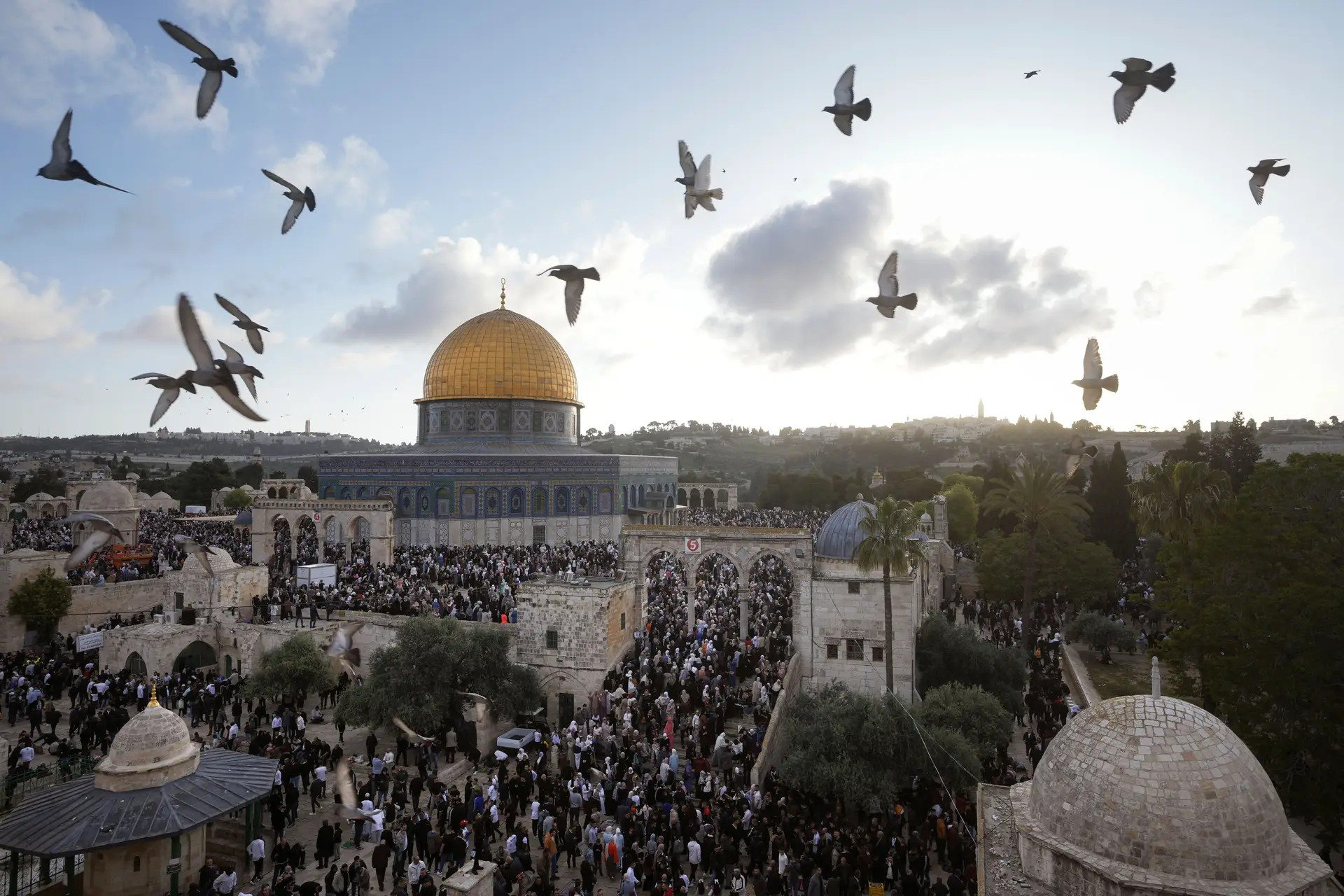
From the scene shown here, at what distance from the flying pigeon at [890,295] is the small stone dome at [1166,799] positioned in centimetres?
481

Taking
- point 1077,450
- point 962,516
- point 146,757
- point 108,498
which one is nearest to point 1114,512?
point 962,516

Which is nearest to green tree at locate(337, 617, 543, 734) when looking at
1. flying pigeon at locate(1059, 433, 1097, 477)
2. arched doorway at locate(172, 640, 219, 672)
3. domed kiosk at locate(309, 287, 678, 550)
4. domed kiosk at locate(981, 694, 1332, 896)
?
arched doorway at locate(172, 640, 219, 672)

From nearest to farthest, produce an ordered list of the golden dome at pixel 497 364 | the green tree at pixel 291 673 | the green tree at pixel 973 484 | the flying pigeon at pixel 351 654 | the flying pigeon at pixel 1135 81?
the flying pigeon at pixel 1135 81 < the green tree at pixel 291 673 < the flying pigeon at pixel 351 654 < the golden dome at pixel 497 364 < the green tree at pixel 973 484

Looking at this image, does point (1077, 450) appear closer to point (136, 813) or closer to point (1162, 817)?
point (1162, 817)

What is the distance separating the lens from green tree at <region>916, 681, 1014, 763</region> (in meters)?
13.9

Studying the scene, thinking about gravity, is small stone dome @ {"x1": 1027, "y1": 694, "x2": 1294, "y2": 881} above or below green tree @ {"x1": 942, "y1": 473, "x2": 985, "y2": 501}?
below

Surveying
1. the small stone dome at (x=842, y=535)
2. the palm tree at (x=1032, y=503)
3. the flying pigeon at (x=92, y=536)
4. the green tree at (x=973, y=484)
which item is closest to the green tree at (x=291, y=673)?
the flying pigeon at (x=92, y=536)

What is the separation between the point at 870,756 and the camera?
1303cm

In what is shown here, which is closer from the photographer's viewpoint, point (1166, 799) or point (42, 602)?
point (1166, 799)

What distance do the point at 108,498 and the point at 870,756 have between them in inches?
1302

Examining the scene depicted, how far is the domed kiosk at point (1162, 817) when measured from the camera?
6.56 meters

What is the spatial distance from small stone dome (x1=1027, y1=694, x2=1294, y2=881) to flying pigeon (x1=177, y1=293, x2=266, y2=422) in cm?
794

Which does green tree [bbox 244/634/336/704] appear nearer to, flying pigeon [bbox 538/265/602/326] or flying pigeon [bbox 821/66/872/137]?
flying pigeon [bbox 538/265/602/326]

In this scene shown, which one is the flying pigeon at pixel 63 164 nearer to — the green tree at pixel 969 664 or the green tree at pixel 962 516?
the green tree at pixel 969 664
